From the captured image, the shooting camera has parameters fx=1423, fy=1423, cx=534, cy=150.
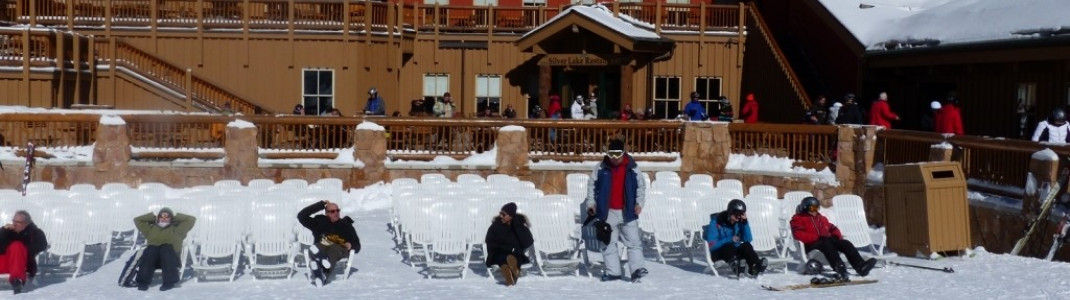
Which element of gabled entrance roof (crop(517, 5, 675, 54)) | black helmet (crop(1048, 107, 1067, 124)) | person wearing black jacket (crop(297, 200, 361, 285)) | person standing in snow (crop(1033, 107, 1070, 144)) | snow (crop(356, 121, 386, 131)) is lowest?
person wearing black jacket (crop(297, 200, 361, 285))

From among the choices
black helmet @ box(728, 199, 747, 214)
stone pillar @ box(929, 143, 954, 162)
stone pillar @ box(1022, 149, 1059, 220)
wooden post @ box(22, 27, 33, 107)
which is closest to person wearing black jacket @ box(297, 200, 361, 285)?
black helmet @ box(728, 199, 747, 214)

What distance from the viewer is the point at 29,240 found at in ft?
45.1

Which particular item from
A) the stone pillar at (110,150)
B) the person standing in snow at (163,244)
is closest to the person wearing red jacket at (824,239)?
the person standing in snow at (163,244)

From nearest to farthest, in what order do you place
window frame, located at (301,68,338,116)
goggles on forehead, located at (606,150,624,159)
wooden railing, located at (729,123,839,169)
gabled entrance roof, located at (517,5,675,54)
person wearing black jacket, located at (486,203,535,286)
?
person wearing black jacket, located at (486,203,535,286), goggles on forehead, located at (606,150,624,159), wooden railing, located at (729,123,839,169), gabled entrance roof, located at (517,5,675,54), window frame, located at (301,68,338,116)

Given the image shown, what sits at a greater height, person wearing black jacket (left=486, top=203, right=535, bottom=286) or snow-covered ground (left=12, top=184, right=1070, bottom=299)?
person wearing black jacket (left=486, top=203, right=535, bottom=286)

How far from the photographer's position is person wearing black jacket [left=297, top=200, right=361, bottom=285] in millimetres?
14148

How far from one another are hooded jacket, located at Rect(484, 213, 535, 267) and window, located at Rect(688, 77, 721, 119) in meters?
18.9

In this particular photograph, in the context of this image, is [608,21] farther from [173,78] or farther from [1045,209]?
[1045,209]

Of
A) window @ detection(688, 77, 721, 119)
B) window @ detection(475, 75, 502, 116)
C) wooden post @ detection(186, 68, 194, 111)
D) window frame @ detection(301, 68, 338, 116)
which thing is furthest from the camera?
window @ detection(688, 77, 721, 119)

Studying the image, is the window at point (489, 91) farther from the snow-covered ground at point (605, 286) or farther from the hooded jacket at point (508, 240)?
the hooded jacket at point (508, 240)

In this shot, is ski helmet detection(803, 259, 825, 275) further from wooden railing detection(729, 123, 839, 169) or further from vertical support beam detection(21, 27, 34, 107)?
vertical support beam detection(21, 27, 34, 107)

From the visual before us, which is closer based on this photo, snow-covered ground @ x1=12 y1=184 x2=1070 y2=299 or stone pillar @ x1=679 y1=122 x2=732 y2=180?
snow-covered ground @ x1=12 y1=184 x2=1070 y2=299

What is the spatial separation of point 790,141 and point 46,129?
39.5 ft

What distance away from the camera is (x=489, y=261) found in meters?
14.4
